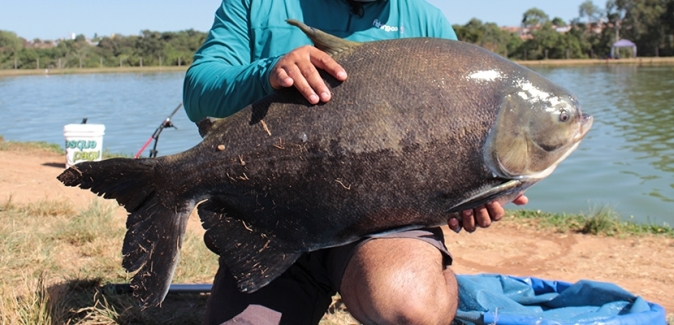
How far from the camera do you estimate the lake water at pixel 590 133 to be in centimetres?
952

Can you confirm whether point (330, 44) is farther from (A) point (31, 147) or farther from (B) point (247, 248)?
Result: (A) point (31, 147)

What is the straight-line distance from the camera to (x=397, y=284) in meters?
2.34

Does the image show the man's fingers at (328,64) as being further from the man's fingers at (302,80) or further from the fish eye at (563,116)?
the fish eye at (563,116)

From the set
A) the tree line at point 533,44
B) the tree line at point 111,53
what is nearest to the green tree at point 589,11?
the tree line at point 533,44

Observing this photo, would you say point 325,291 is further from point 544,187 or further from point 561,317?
point 544,187

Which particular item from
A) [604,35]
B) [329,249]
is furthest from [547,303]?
[604,35]

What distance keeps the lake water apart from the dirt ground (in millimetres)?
1283

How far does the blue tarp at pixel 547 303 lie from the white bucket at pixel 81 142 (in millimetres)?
6926

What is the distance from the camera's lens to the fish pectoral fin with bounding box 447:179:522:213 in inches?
82.3

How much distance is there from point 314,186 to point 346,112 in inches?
11.0

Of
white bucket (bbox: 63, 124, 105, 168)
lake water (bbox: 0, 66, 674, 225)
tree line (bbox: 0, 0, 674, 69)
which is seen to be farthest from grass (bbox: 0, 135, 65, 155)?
tree line (bbox: 0, 0, 674, 69)

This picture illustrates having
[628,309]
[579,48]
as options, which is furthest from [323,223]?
[579,48]

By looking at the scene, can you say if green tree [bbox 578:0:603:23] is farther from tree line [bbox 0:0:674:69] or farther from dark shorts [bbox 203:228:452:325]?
dark shorts [bbox 203:228:452:325]

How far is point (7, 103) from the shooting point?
1071 inches
